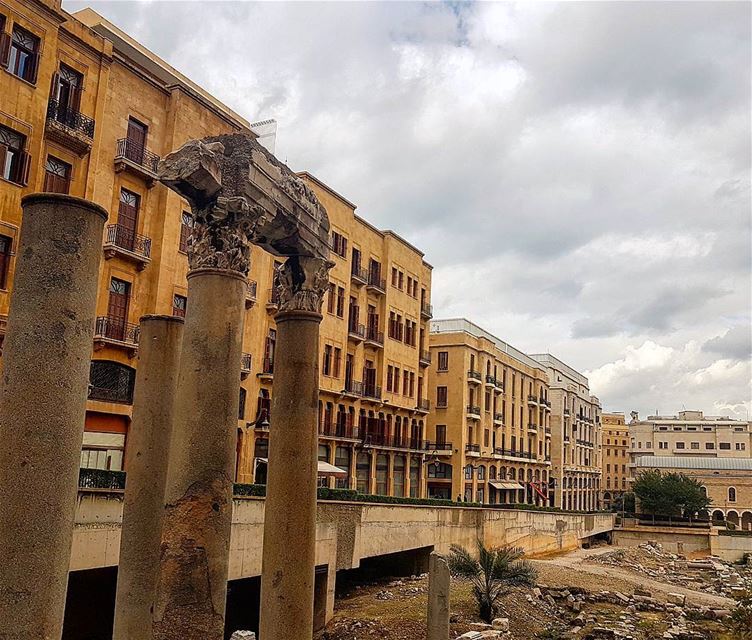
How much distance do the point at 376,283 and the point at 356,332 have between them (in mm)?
4125

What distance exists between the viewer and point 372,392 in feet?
152

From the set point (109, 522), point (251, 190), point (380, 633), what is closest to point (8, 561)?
point (251, 190)

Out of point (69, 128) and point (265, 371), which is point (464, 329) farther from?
point (69, 128)

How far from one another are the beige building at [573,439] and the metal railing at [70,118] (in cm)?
6743

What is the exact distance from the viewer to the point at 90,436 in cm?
2616

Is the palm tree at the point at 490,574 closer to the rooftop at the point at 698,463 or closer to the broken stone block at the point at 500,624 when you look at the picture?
the broken stone block at the point at 500,624

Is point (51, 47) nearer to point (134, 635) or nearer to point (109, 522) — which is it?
point (109, 522)

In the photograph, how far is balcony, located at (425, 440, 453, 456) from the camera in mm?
57500

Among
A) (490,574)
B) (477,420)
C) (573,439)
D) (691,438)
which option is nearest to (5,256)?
(490,574)

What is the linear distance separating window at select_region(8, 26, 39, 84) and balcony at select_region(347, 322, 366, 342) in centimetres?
2362

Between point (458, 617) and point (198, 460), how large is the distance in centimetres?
2021

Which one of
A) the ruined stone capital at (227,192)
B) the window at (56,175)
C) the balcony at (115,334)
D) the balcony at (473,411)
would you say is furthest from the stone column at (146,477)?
the balcony at (473,411)

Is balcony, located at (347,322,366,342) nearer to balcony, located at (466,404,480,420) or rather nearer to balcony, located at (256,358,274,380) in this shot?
balcony, located at (256,358,274,380)

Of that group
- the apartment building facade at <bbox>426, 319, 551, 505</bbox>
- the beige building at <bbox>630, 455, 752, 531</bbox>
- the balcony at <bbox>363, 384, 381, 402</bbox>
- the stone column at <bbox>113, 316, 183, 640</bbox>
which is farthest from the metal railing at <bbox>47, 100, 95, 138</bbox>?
the beige building at <bbox>630, 455, 752, 531</bbox>
